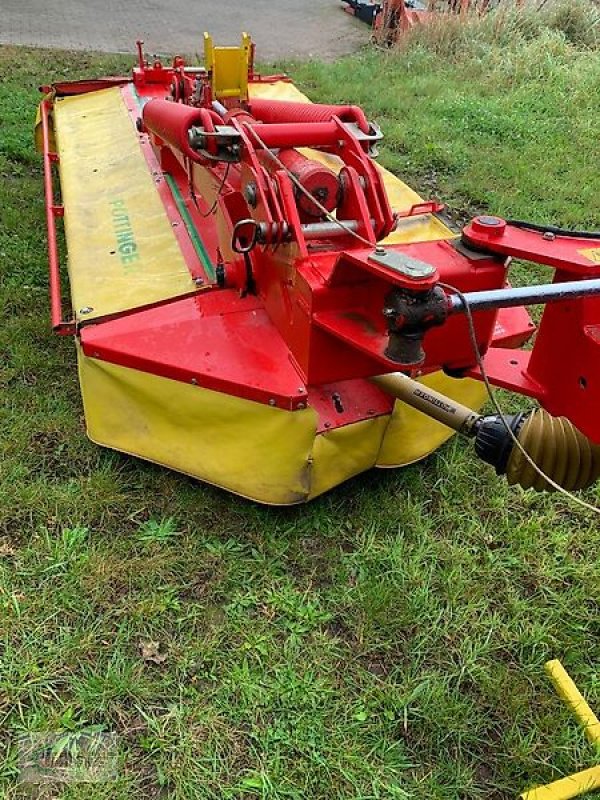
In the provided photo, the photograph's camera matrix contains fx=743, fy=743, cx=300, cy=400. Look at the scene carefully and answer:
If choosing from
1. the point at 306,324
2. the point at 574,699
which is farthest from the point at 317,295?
the point at 574,699

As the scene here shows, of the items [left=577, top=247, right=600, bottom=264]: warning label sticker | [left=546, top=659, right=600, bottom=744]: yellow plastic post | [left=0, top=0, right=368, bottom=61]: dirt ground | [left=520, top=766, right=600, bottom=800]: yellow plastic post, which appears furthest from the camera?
[left=0, top=0, right=368, bottom=61]: dirt ground

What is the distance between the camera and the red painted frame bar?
267 cm

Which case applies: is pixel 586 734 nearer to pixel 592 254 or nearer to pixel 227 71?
pixel 592 254

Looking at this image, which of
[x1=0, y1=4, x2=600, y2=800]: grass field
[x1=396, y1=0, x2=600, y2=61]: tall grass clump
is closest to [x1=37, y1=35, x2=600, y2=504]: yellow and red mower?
[x1=0, y1=4, x2=600, y2=800]: grass field

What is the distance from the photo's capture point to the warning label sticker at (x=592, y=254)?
1.64 m

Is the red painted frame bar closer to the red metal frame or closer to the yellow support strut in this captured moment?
the red metal frame

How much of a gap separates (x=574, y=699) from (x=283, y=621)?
2.72 feet

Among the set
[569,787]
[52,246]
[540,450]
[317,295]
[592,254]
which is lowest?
[569,787]

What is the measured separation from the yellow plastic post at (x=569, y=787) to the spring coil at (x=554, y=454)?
29.5 inches

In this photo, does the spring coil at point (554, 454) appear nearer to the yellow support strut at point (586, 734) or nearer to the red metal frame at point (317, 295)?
the red metal frame at point (317, 295)

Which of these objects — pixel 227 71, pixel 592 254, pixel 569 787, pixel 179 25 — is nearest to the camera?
pixel 592 254

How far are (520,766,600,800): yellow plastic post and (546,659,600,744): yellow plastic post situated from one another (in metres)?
0.10

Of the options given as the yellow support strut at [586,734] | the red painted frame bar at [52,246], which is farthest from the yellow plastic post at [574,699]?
the red painted frame bar at [52,246]

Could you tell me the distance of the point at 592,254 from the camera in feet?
5.49
